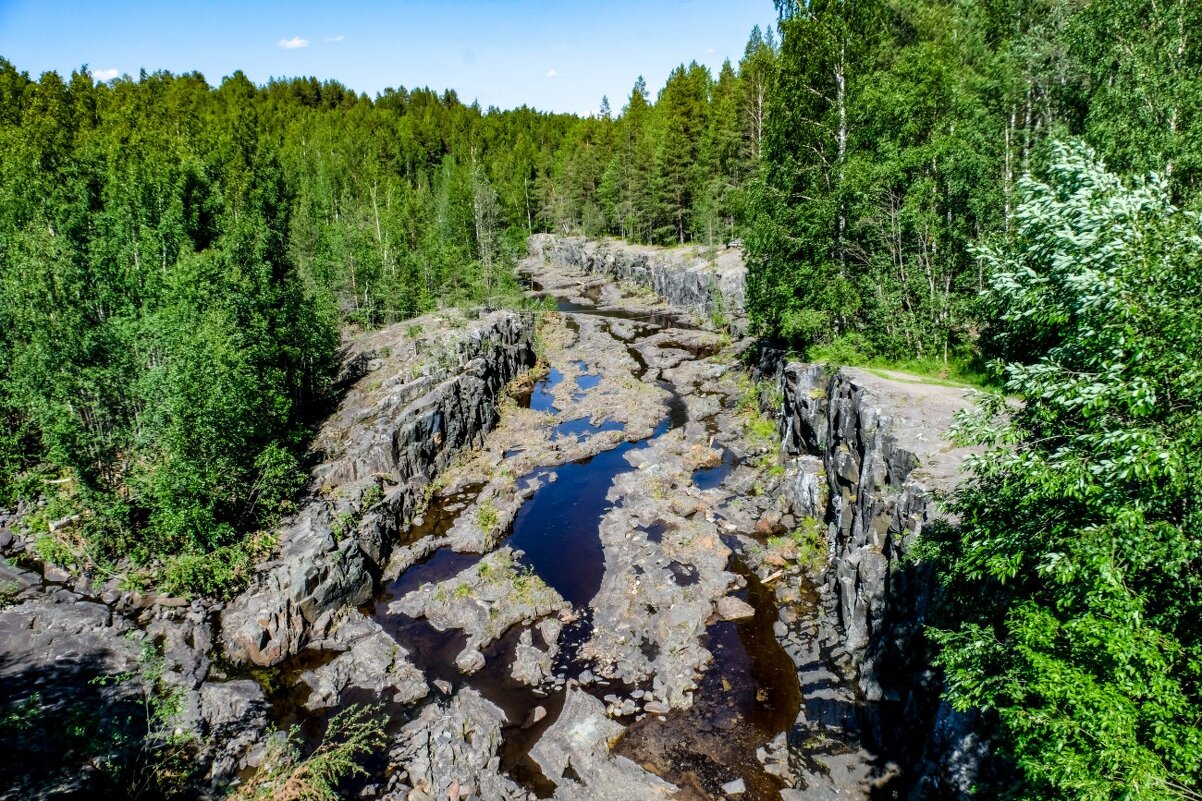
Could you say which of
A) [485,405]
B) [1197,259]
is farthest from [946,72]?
[485,405]

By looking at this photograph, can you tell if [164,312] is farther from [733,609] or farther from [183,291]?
[733,609]

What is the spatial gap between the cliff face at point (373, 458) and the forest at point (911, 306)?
2425mm

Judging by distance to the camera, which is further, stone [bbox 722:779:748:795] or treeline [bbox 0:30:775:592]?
treeline [bbox 0:30:775:592]

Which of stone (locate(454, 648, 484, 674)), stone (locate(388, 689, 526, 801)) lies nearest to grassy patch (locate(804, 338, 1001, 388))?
stone (locate(454, 648, 484, 674))

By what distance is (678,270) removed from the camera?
3115 inches

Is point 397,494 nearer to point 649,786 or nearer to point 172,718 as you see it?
point 172,718

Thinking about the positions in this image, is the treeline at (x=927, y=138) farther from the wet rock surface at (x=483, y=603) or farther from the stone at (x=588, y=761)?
the stone at (x=588, y=761)

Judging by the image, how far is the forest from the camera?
331 inches

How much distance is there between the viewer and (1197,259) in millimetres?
8156

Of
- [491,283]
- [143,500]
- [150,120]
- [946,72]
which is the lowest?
[143,500]

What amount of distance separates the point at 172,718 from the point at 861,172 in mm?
39145

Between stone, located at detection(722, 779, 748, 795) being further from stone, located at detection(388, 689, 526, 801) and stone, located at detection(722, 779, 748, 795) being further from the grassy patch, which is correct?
the grassy patch

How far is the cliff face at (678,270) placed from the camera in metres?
67.5

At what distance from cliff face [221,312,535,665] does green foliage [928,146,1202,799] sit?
24.8 metres
